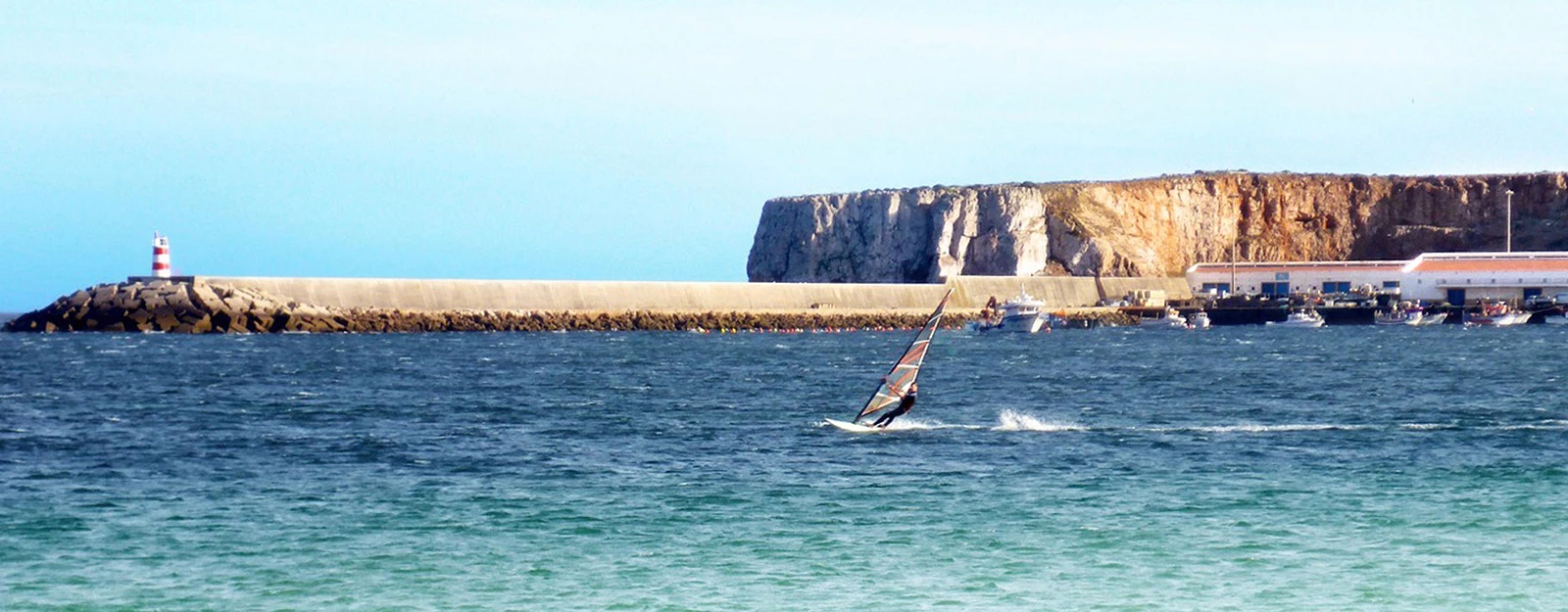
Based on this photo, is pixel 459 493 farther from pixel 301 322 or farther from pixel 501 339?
pixel 301 322

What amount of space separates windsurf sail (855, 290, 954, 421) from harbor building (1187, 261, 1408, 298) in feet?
344

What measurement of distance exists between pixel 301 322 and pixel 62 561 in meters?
71.1

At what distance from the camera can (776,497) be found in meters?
21.6

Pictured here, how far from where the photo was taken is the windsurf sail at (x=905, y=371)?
2817 centimetres

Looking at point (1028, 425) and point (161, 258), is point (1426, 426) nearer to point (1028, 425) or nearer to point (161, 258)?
point (1028, 425)

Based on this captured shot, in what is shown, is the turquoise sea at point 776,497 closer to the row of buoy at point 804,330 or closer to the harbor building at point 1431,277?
the row of buoy at point 804,330

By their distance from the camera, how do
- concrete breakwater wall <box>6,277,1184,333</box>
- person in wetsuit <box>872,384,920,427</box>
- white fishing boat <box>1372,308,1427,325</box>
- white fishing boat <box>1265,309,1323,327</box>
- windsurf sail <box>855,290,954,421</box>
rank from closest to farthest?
windsurf sail <box>855,290,954,421</box>
person in wetsuit <box>872,384,920,427</box>
concrete breakwater wall <box>6,277,1184,333</box>
white fishing boat <box>1265,309,1323,327</box>
white fishing boat <box>1372,308,1427,325</box>

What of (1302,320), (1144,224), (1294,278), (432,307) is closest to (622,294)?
(432,307)

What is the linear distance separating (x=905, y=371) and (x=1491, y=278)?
10949cm

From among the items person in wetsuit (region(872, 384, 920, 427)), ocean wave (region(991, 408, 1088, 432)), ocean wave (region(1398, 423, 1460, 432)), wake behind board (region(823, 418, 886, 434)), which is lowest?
ocean wave (region(1398, 423, 1460, 432))

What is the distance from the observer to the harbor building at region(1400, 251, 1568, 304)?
417 ft

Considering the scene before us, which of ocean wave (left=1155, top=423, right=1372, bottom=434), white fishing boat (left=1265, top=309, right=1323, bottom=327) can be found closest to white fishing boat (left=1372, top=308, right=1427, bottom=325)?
white fishing boat (left=1265, top=309, right=1323, bottom=327)

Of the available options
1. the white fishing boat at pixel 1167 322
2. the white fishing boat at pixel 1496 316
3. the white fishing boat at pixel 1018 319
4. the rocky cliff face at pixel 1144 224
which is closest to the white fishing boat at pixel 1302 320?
the white fishing boat at pixel 1167 322

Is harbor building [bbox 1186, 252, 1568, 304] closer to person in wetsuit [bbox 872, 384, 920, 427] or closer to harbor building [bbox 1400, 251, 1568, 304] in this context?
harbor building [bbox 1400, 251, 1568, 304]
